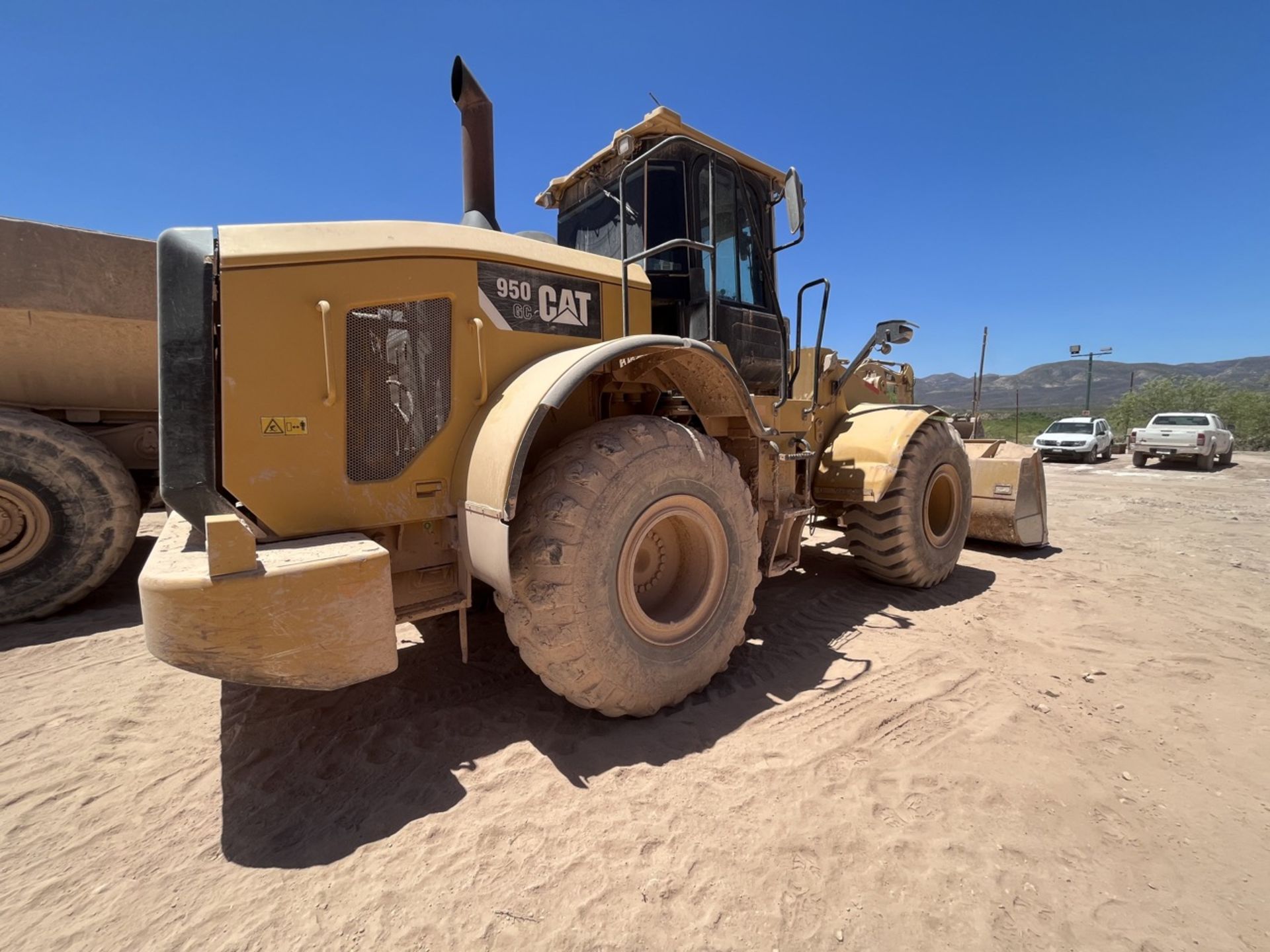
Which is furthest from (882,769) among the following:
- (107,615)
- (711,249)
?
(107,615)

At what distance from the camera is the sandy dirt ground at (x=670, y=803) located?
175cm

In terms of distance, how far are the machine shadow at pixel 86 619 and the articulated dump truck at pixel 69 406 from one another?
126 mm

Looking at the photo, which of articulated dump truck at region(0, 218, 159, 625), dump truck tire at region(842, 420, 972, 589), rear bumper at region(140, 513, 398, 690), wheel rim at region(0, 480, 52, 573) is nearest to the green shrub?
dump truck tire at region(842, 420, 972, 589)

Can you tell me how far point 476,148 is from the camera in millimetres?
3393

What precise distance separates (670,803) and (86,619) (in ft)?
15.8

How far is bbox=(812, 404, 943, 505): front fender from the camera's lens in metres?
4.57

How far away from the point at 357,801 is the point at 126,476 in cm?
394

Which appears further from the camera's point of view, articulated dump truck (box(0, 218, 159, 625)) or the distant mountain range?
the distant mountain range

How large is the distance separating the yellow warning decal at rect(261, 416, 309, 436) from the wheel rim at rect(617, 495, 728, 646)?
1.37 meters

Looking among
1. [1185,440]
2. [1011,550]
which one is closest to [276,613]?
[1011,550]

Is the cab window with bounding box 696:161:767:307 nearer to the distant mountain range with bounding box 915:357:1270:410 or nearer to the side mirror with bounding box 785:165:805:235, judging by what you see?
the side mirror with bounding box 785:165:805:235

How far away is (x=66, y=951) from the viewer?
1.67m

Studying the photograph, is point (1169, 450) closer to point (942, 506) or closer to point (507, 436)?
point (942, 506)

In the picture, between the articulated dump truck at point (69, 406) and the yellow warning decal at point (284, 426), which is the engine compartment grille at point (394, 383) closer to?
the yellow warning decal at point (284, 426)
